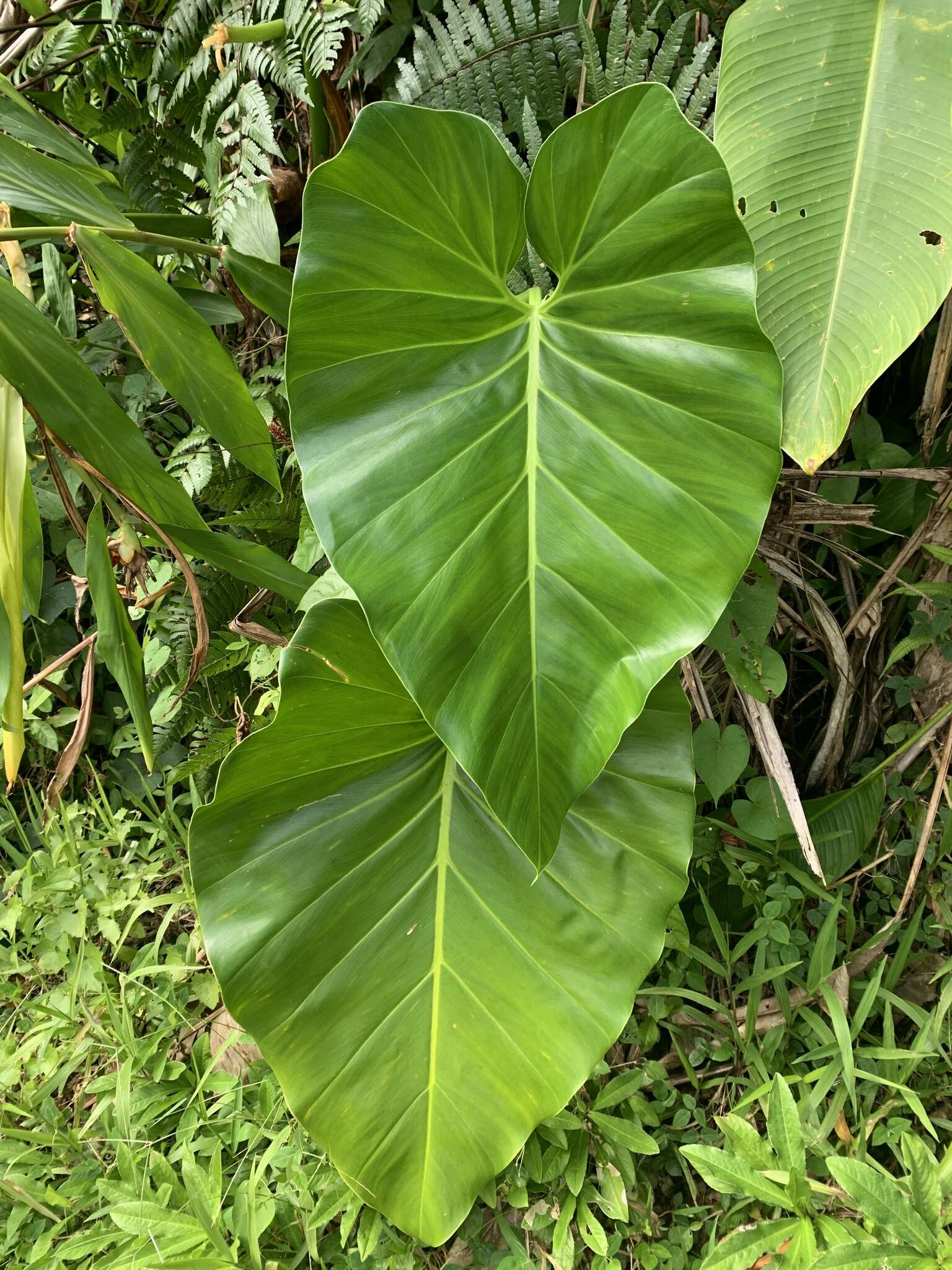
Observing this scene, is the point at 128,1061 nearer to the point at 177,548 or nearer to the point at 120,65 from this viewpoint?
the point at 177,548

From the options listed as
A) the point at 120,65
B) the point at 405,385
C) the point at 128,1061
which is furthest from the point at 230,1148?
the point at 120,65

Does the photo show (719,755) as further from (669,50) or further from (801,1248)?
(669,50)

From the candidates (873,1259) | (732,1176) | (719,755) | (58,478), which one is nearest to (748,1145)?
(732,1176)

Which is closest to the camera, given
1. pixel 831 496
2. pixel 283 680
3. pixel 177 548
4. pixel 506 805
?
pixel 506 805

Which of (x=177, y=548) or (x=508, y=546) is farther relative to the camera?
(x=177, y=548)

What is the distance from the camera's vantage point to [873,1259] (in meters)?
0.77

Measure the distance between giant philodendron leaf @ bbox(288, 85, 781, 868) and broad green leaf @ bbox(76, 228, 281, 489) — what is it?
0.94ft

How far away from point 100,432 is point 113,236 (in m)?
0.23

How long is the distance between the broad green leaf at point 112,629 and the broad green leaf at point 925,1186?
0.84m

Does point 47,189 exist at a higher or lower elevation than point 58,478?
higher

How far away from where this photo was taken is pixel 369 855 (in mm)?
793

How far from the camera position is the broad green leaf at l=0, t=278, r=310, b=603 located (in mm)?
724

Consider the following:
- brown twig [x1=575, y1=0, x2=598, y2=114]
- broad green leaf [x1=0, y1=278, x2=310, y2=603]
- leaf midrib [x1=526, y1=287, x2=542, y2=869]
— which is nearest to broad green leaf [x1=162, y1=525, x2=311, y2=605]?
broad green leaf [x1=0, y1=278, x2=310, y2=603]

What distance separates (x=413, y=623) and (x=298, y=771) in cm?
24
